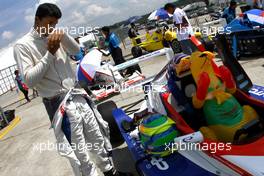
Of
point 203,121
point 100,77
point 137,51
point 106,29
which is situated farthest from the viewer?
point 137,51

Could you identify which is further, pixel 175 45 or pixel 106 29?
pixel 175 45

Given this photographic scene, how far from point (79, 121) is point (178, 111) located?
936mm

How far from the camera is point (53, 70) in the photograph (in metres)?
3.10

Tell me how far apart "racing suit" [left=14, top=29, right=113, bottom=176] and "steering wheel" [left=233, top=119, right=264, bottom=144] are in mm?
1377

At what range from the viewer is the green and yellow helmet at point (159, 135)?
3.03m

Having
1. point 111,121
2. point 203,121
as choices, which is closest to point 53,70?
point 203,121

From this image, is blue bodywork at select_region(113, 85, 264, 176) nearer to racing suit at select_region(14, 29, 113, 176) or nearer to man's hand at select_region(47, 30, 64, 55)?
racing suit at select_region(14, 29, 113, 176)

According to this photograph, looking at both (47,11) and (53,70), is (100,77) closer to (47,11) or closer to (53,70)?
(53,70)

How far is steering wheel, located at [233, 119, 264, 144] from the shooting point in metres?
2.73

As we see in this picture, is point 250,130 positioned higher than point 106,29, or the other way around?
point 106,29

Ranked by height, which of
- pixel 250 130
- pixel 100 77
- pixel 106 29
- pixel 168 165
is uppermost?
pixel 106 29

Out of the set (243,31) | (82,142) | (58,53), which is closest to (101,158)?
(82,142)

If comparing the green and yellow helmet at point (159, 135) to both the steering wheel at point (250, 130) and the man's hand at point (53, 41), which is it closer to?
the steering wheel at point (250, 130)

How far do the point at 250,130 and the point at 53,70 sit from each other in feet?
5.77
